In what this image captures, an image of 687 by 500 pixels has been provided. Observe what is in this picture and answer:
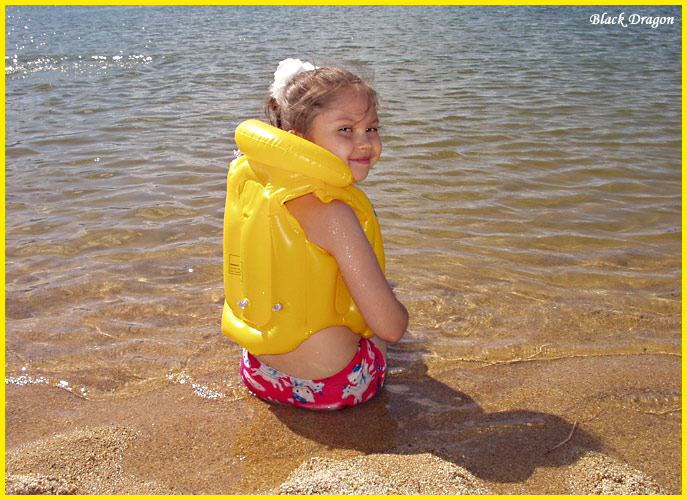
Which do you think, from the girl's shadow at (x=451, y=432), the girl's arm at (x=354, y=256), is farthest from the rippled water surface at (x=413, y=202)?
the girl's arm at (x=354, y=256)

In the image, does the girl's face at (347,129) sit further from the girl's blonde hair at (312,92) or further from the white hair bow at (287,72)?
the white hair bow at (287,72)

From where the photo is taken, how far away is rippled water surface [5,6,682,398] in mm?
3600

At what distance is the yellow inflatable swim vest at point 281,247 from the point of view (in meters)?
2.54

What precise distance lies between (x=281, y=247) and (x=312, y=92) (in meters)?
0.63

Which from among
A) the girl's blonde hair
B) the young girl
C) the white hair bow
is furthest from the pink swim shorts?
the white hair bow

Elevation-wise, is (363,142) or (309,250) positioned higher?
(363,142)

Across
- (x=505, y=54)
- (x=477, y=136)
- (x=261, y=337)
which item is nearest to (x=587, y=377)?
(x=261, y=337)

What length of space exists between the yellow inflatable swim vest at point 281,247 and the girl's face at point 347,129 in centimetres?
14

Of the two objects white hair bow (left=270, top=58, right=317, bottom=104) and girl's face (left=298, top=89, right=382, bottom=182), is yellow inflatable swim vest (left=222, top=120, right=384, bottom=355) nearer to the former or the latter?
girl's face (left=298, top=89, right=382, bottom=182)

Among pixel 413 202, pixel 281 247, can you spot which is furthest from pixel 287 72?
pixel 413 202

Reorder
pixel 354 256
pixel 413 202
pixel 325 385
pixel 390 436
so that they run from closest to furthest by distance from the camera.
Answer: pixel 354 256, pixel 390 436, pixel 325 385, pixel 413 202

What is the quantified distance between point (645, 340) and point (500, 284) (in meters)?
0.91

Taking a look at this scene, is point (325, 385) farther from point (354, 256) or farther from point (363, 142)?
point (363, 142)

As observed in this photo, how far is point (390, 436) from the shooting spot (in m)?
2.71
